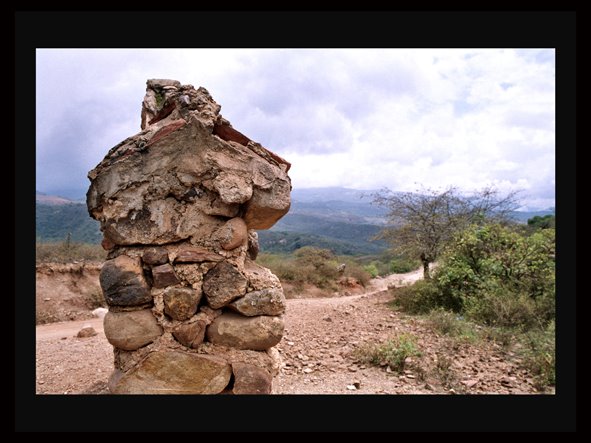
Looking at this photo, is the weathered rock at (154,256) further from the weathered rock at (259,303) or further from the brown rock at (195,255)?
the weathered rock at (259,303)

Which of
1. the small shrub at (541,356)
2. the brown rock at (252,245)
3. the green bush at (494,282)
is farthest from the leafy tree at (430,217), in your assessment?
the brown rock at (252,245)

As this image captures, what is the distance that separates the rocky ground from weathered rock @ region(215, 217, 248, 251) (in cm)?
193

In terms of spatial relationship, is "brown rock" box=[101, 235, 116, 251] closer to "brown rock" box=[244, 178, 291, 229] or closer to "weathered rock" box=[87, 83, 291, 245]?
"weathered rock" box=[87, 83, 291, 245]

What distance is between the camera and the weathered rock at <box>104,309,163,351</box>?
2.79 m

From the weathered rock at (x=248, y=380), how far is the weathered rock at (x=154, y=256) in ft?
3.37

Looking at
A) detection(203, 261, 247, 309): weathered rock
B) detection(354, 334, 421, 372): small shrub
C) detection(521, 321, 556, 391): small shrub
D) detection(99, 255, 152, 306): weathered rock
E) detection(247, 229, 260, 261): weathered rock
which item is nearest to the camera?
detection(99, 255, 152, 306): weathered rock

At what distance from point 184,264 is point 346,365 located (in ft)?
9.64

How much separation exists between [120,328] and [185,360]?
22.3 inches

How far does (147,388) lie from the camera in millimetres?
2789

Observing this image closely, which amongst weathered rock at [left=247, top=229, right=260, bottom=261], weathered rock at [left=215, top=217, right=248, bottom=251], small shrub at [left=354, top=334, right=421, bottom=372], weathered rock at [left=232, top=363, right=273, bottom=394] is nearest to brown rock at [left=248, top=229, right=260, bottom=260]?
weathered rock at [left=247, top=229, right=260, bottom=261]

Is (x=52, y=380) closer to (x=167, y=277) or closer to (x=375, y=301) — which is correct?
(x=167, y=277)

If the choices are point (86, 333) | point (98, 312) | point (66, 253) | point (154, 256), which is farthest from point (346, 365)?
point (66, 253)

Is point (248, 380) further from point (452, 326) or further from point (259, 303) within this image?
point (452, 326)

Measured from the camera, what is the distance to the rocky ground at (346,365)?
414cm
